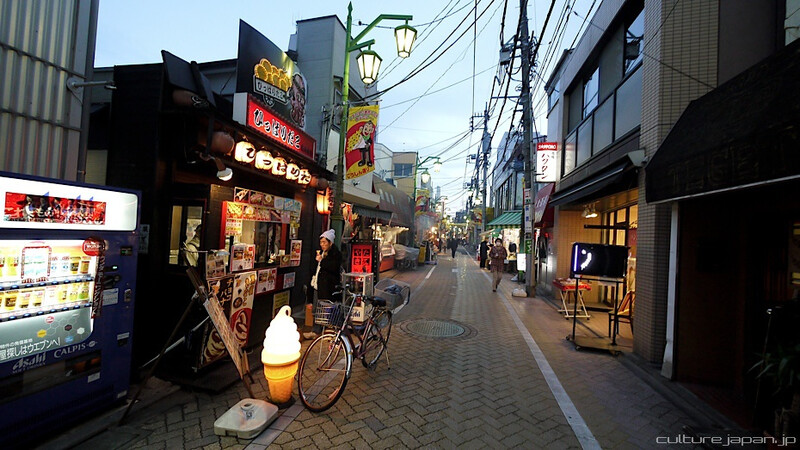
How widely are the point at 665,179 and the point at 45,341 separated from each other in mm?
7459

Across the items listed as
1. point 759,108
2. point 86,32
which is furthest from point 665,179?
point 86,32

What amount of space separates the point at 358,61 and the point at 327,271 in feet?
16.9

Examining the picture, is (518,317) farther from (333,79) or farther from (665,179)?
(333,79)

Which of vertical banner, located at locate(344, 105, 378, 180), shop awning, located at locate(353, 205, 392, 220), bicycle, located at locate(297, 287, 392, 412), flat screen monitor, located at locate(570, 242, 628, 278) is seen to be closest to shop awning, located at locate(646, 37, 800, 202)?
flat screen monitor, located at locate(570, 242, 628, 278)

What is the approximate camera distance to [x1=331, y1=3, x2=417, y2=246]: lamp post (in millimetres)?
7879

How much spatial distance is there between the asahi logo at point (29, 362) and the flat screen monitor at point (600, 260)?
814 centimetres

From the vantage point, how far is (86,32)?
4.78 metres

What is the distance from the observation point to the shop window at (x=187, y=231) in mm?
5096

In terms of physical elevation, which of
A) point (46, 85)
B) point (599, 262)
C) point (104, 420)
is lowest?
point (104, 420)

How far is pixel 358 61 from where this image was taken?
27.0 ft

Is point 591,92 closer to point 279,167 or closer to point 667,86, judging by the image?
point 667,86

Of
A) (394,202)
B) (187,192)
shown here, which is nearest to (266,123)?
(187,192)

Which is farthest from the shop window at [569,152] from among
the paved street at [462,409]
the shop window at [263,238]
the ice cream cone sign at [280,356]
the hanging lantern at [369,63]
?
the ice cream cone sign at [280,356]

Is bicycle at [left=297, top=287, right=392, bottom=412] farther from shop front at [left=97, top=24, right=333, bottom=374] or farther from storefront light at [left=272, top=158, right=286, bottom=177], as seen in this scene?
storefront light at [left=272, top=158, right=286, bottom=177]
